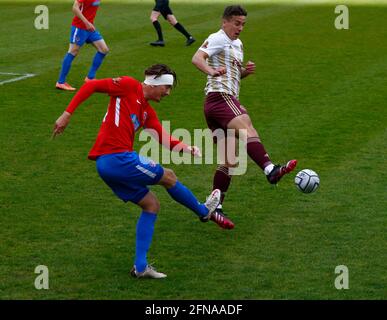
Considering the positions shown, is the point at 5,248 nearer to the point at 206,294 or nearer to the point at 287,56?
the point at 206,294

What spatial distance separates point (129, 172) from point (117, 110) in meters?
0.60

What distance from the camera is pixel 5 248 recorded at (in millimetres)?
9492

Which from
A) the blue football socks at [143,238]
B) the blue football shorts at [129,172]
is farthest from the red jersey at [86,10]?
the blue football socks at [143,238]

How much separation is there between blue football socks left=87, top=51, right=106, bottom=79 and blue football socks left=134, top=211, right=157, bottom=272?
399 inches

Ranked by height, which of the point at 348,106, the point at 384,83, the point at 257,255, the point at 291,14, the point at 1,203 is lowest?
the point at 257,255

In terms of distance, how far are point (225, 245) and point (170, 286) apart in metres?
1.36

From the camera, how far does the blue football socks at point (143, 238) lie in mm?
8680

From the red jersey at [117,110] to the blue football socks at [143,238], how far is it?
664 mm

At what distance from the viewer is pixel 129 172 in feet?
28.5

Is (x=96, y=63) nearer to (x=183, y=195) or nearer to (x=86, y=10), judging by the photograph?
(x=86, y=10)

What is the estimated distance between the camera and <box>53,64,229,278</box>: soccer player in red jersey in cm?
867

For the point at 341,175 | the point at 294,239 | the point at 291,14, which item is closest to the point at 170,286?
the point at 294,239

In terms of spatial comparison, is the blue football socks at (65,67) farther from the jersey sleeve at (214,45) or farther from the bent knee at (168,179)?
the bent knee at (168,179)

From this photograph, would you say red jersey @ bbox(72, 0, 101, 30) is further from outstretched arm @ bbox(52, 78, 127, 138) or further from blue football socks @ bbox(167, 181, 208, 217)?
outstretched arm @ bbox(52, 78, 127, 138)
